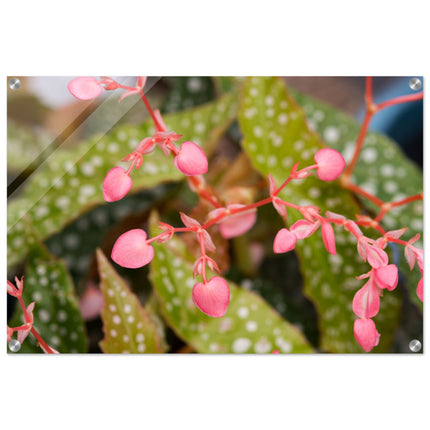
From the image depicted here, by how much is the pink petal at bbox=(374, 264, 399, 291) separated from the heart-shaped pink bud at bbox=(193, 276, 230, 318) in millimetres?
167

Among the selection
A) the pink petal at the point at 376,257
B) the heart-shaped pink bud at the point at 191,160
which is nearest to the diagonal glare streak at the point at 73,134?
the heart-shaped pink bud at the point at 191,160

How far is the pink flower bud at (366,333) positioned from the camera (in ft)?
2.02

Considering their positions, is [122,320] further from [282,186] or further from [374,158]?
[374,158]

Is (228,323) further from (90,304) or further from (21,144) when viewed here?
(21,144)

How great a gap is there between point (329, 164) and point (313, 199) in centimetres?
5

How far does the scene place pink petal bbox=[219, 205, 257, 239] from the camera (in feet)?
2.11

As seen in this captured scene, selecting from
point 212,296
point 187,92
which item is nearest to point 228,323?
point 212,296

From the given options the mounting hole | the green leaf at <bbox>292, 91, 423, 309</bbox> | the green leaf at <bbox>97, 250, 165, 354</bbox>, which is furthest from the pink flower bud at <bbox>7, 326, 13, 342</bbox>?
the mounting hole

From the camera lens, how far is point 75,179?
663 millimetres

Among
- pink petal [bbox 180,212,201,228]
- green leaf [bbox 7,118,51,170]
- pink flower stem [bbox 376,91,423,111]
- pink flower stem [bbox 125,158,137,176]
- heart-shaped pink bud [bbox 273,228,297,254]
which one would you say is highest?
pink flower stem [bbox 376,91,423,111]

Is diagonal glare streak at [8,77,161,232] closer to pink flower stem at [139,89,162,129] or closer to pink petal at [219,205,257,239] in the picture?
pink flower stem at [139,89,162,129]

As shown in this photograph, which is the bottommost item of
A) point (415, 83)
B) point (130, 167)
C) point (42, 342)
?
point (42, 342)
